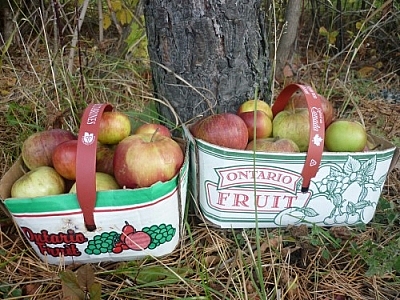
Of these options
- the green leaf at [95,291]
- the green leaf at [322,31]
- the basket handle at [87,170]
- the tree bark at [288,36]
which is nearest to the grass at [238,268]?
the green leaf at [95,291]

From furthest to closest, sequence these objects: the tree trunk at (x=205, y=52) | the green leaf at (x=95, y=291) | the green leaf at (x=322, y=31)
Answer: the green leaf at (x=322, y=31), the tree trunk at (x=205, y=52), the green leaf at (x=95, y=291)

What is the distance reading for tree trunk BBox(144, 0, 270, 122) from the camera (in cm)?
135

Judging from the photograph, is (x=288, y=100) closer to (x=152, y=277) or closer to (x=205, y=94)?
(x=205, y=94)

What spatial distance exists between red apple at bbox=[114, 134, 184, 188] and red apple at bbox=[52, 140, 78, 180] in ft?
0.37

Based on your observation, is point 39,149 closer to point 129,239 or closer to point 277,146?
point 129,239

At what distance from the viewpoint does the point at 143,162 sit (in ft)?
3.57

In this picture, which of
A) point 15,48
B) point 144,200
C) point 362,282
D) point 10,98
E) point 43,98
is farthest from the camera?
point 15,48

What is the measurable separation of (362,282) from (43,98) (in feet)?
4.60

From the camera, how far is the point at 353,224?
1.32 metres

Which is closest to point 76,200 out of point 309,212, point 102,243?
point 102,243

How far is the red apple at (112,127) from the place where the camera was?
3.97ft

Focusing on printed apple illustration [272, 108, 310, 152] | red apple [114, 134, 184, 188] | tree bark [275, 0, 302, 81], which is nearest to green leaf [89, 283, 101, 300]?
red apple [114, 134, 184, 188]

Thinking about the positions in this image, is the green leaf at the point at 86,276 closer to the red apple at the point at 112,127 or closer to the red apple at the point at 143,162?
the red apple at the point at 143,162

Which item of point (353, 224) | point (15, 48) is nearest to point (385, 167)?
point (353, 224)
